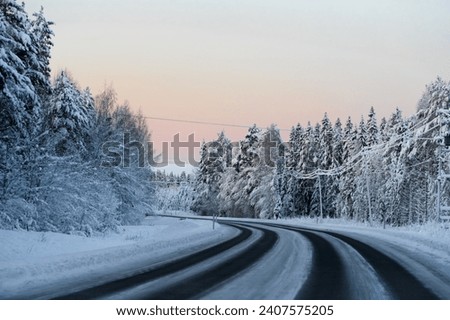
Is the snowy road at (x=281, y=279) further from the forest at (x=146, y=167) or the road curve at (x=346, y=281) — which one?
the forest at (x=146, y=167)

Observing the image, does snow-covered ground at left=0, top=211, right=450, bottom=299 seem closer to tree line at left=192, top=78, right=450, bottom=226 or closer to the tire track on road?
the tire track on road

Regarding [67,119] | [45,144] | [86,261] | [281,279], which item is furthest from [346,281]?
[67,119]

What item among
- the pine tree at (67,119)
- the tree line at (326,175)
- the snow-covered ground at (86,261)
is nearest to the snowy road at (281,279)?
the snow-covered ground at (86,261)

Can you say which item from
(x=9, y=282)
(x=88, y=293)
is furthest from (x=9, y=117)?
(x=88, y=293)

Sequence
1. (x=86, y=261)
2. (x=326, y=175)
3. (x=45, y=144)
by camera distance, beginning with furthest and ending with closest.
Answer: (x=326, y=175)
(x=45, y=144)
(x=86, y=261)

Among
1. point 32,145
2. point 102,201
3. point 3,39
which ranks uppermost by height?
point 3,39

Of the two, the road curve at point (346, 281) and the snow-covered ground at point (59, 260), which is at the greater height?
the snow-covered ground at point (59, 260)

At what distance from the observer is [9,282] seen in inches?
323

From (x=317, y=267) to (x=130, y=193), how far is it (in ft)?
88.3

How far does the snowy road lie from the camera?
7613 millimetres

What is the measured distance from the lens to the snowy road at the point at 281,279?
761 cm

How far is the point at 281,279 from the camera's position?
30.3ft

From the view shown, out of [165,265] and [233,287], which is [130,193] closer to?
[165,265]

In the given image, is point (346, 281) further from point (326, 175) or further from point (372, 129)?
point (326, 175)
